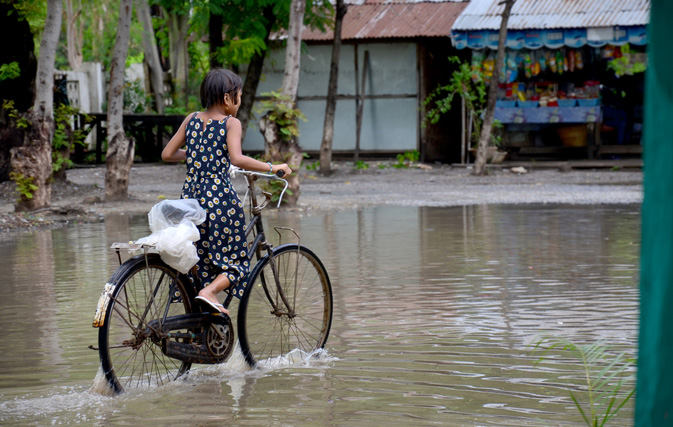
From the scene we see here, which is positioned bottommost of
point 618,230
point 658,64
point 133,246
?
point 618,230

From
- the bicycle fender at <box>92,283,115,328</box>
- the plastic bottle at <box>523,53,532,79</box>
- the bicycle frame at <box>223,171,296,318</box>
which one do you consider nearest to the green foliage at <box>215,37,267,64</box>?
the plastic bottle at <box>523,53,532,79</box>

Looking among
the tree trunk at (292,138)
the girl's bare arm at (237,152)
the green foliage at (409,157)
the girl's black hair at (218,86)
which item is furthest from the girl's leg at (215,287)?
the green foliage at (409,157)

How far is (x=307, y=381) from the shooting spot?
4941mm

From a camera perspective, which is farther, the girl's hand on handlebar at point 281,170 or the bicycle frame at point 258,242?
the bicycle frame at point 258,242

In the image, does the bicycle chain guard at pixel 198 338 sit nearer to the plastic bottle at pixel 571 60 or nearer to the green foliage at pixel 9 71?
the green foliage at pixel 9 71

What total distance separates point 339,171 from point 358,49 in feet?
14.1

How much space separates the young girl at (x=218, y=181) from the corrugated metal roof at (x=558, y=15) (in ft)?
57.5

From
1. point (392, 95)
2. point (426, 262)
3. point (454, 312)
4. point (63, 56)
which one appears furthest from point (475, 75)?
point (63, 56)

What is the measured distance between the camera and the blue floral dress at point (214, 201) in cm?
488

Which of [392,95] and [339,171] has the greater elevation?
[392,95]

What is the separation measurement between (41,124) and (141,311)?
935 cm

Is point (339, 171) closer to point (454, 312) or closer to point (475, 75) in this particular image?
point (475, 75)

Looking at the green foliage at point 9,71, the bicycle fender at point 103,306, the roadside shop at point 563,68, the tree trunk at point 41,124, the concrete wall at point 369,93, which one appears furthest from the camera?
the concrete wall at point 369,93

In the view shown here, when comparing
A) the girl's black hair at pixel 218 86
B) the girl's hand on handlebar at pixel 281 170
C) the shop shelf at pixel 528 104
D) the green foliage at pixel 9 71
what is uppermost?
the green foliage at pixel 9 71
